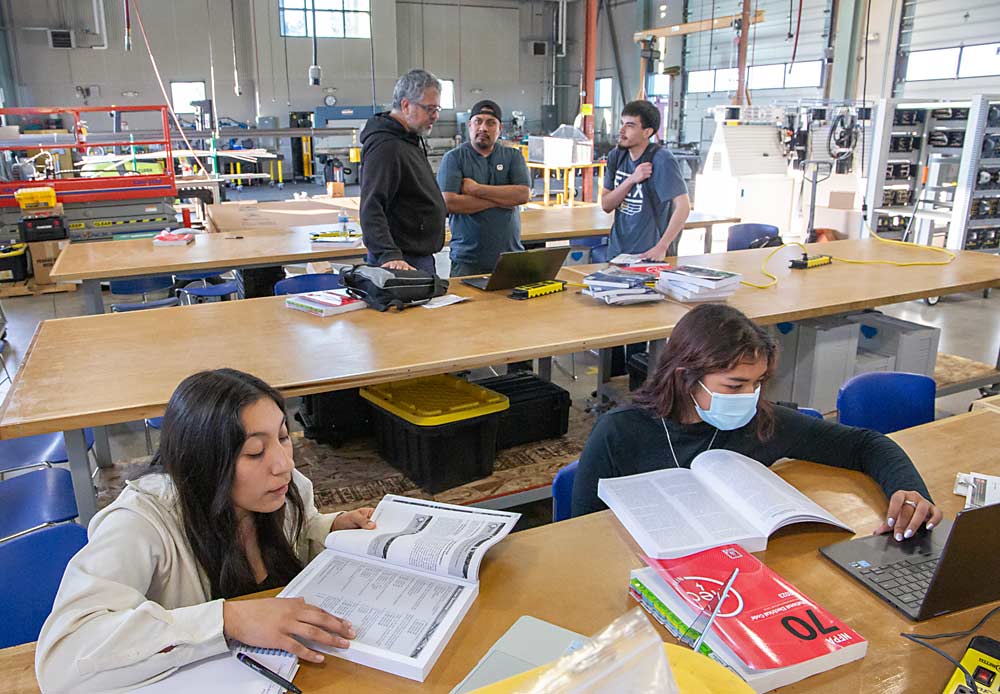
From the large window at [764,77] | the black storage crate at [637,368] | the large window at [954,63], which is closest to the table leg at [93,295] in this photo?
the black storage crate at [637,368]

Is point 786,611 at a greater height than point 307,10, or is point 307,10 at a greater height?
point 307,10

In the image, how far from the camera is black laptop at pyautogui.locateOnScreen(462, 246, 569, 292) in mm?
3166

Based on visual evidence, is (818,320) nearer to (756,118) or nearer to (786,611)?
(786,611)

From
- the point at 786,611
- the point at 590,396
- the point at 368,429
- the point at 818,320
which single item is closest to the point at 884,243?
the point at 818,320

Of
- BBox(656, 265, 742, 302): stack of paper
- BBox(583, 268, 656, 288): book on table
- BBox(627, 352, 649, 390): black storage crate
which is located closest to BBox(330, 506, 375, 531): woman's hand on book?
BBox(583, 268, 656, 288): book on table

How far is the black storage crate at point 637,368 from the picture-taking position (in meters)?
3.81

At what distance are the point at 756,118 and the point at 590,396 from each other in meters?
5.15

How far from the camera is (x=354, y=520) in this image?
1.42 meters

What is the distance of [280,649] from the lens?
3.49 ft

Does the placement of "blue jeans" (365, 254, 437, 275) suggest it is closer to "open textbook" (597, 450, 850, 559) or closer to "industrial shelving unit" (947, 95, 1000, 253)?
"open textbook" (597, 450, 850, 559)

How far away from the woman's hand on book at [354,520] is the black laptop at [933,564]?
88 centimetres

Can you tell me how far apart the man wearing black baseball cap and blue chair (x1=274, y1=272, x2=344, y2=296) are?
2.15 feet

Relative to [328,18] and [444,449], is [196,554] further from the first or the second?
[328,18]

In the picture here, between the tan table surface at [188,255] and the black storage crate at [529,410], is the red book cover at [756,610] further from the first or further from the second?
the tan table surface at [188,255]
